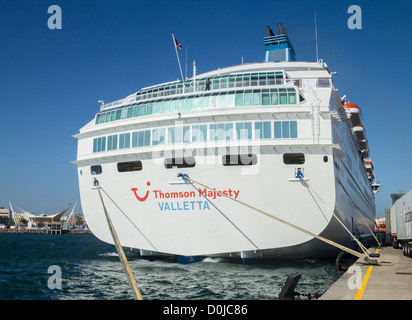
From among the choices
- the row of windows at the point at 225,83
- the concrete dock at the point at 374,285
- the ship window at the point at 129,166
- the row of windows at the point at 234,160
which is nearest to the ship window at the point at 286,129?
the row of windows at the point at 234,160

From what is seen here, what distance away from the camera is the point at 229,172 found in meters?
19.0

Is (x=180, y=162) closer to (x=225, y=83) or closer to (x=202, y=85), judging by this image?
(x=202, y=85)

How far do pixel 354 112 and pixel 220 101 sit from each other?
72.5ft

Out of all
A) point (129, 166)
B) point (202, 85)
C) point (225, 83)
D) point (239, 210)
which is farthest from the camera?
point (202, 85)

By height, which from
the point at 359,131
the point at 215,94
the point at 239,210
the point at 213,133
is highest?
the point at 359,131

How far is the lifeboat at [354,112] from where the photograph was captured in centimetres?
3752

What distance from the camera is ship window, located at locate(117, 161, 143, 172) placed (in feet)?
70.8

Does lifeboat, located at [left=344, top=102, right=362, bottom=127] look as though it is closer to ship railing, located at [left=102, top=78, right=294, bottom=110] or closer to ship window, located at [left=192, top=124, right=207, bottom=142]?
ship railing, located at [left=102, top=78, right=294, bottom=110]

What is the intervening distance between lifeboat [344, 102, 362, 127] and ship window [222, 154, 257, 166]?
21499mm

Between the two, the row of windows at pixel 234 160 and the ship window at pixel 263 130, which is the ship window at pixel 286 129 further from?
the row of windows at pixel 234 160

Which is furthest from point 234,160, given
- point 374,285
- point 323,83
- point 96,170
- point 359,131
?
point 359,131

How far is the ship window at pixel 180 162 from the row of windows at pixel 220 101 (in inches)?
110
